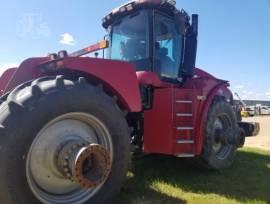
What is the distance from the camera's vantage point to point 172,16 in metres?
6.23

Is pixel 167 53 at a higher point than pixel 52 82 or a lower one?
higher

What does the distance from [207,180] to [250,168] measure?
4.94 ft

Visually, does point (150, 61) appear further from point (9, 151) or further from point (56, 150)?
point (9, 151)

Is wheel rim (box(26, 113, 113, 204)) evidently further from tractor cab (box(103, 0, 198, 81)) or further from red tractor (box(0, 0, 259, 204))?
tractor cab (box(103, 0, 198, 81))

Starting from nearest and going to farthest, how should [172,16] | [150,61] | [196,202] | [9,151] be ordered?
[9,151] < [196,202] < [150,61] < [172,16]

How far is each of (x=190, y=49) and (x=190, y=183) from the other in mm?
2332

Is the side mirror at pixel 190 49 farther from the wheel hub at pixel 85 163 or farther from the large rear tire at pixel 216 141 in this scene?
the wheel hub at pixel 85 163

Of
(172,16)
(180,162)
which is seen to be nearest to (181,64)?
(172,16)

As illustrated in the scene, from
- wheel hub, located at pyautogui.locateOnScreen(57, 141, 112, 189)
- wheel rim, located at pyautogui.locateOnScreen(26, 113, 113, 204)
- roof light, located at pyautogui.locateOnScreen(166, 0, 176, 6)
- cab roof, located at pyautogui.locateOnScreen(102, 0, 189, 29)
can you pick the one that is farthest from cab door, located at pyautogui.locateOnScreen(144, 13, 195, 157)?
wheel hub, located at pyautogui.locateOnScreen(57, 141, 112, 189)

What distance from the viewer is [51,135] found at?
12.2 ft

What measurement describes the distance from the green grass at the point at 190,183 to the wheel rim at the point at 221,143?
0.30 meters

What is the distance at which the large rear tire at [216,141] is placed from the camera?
242 inches

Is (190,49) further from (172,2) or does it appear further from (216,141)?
(216,141)

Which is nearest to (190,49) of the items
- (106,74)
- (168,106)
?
(168,106)
